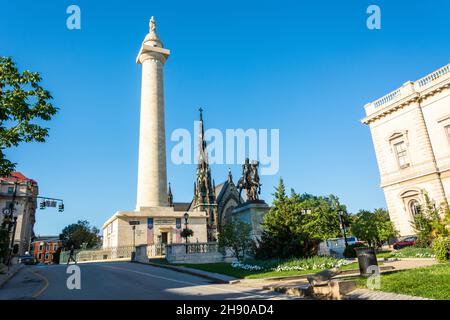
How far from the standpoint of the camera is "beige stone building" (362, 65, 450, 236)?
29344 mm

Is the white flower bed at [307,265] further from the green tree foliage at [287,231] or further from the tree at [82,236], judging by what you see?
the tree at [82,236]

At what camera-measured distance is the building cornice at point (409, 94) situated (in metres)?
29.9

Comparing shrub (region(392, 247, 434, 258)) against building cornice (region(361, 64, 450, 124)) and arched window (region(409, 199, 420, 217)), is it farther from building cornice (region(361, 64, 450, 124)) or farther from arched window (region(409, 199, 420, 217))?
building cornice (region(361, 64, 450, 124))

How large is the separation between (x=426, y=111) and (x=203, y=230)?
2919 centimetres

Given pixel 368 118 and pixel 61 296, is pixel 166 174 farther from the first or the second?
pixel 61 296

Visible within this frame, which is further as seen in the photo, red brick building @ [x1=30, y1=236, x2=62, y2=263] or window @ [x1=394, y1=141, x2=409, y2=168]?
red brick building @ [x1=30, y1=236, x2=62, y2=263]

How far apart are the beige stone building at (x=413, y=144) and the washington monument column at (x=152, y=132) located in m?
26.2

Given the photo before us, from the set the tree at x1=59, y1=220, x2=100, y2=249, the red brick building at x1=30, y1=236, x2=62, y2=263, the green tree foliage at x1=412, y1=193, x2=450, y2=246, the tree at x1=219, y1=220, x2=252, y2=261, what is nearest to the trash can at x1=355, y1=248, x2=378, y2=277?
the green tree foliage at x1=412, y1=193, x2=450, y2=246

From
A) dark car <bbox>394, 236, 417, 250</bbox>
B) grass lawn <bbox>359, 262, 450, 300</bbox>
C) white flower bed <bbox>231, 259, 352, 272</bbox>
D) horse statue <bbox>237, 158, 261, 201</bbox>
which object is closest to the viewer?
grass lawn <bbox>359, 262, 450, 300</bbox>

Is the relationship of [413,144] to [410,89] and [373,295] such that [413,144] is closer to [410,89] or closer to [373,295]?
[410,89]

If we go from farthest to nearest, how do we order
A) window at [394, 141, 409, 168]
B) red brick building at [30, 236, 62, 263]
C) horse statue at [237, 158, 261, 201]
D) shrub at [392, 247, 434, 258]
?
red brick building at [30, 236, 62, 263], horse statue at [237, 158, 261, 201], window at [394, 141, 409, 168], shrub at [392, 247, 434, 258]

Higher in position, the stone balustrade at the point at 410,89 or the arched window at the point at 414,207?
the stone balustrade at the point at 410,89

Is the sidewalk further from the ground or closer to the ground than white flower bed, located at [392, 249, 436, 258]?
closer to the ground

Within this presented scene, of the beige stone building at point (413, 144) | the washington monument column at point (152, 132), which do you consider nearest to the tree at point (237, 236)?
the washington monument column at point (152, 132)
